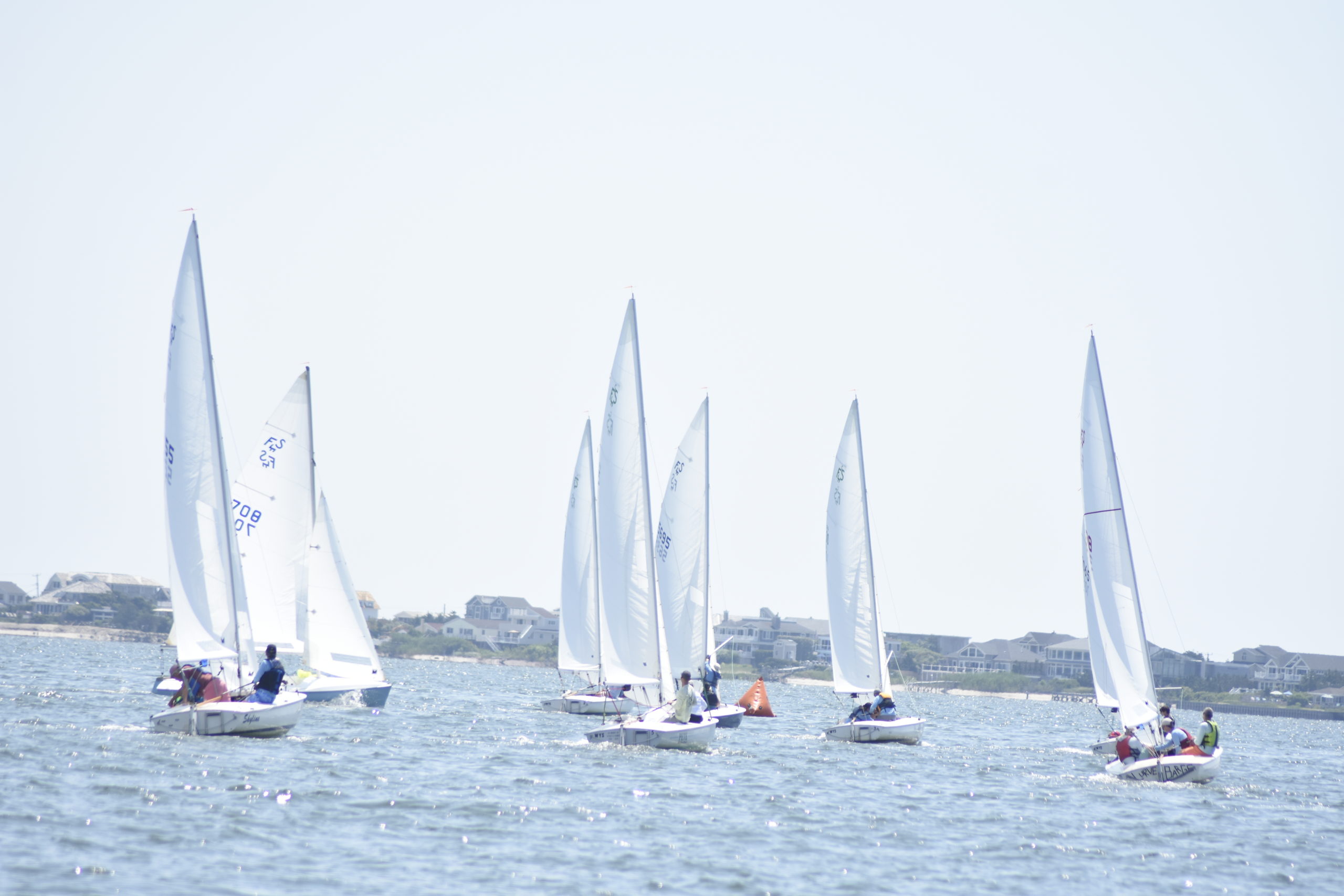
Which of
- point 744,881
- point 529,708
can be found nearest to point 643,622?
point 744,881

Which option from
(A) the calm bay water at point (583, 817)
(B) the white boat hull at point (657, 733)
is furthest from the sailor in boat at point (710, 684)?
(B) the white boat hull at point (657, 733)

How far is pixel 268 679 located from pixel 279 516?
10.1 m

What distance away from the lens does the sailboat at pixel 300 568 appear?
A: 35156mm

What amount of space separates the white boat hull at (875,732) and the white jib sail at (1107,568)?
4994mm

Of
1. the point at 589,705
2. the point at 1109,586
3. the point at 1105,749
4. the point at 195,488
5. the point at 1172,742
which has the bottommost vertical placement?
the point at 1105,749

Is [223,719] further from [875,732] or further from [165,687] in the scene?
[875,732]

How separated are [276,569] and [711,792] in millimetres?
16048

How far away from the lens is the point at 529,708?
46.8 metres

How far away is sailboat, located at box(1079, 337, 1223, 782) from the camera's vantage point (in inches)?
1240

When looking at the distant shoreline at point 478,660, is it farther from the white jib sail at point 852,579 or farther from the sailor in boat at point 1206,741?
the sailor in boat at point 1206,741

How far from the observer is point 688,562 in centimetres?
3700

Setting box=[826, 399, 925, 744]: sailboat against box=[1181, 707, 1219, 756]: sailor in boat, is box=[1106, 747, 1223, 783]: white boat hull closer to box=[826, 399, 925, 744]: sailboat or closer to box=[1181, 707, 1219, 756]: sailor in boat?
box=[1181, 707, 1219, 756]: sailor in boat

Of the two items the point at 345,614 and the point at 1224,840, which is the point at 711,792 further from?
the point at 345,614

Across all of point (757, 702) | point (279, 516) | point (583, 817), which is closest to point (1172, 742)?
point (583, 817)
